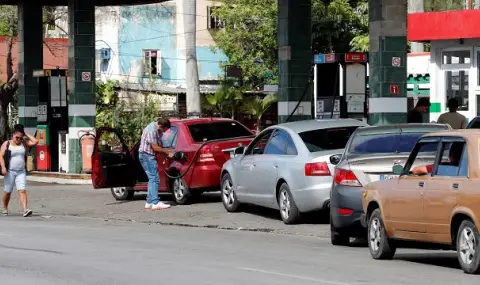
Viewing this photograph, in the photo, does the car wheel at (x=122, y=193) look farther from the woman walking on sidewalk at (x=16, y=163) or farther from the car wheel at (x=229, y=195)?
the car wheel at (x=229, y=195)

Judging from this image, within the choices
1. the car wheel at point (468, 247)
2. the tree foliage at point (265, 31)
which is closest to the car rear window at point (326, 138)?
the car wheel at point (468, 247)

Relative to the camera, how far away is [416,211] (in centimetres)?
1327

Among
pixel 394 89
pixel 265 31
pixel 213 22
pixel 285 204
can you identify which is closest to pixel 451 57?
pixel 394 89

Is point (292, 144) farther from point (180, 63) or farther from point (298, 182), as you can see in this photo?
point (180, 63)

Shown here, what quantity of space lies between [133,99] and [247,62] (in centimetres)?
682

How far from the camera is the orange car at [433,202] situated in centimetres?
1202

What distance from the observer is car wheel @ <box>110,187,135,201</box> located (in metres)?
25.9

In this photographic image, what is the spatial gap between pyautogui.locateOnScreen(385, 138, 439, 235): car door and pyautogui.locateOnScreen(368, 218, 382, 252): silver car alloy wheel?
36 cm

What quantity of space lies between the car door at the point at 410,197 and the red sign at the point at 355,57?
15.3 metres

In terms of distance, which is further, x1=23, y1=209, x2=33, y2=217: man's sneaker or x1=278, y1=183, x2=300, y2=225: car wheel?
x1=23, y1=209, x2=33, y2=217: man's sneaker

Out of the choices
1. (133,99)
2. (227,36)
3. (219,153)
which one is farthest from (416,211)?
(227,36)

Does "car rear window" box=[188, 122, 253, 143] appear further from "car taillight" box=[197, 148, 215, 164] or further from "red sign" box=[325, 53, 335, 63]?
"red sign" box=[325, 53, 335, 63]

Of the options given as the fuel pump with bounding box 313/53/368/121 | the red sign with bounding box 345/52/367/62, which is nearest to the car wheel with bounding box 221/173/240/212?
the fuel pump with bounding box 313/53/368/121

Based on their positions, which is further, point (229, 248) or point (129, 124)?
point (129, 124)
